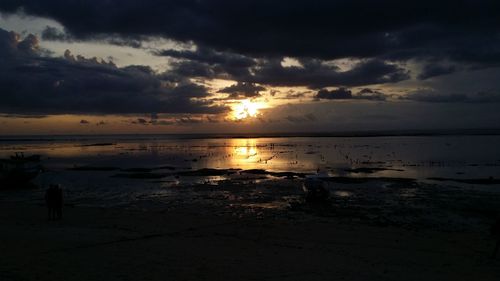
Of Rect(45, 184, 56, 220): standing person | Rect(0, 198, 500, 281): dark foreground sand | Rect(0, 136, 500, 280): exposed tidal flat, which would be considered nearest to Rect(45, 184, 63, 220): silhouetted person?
Rect(45, 184, 56, 220): standing person

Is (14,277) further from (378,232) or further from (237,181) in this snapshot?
(237,181)

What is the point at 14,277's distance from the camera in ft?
38.3

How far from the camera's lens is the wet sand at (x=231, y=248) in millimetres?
13238

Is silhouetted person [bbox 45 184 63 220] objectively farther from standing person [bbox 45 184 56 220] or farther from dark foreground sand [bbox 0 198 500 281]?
dark foreground sand [bbox 0 198 500 281]

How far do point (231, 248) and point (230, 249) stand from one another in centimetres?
21

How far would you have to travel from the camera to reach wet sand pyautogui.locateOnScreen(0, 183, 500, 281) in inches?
521

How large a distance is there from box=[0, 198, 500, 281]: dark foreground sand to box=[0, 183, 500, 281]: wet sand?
4 cm

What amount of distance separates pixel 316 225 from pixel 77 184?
30.3 m

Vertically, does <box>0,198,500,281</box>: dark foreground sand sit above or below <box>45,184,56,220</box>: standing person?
below

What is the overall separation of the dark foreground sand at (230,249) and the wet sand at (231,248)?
36 millimetres

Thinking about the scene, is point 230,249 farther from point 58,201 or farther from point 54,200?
point 54,200

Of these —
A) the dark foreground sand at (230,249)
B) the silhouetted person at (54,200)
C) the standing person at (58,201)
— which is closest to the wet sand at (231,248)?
the dark foreground sand at (230,249)

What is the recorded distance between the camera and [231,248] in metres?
16.9

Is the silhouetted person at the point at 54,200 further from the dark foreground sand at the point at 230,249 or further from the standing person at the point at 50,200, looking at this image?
the dark foreground sand at the point at 230,249
